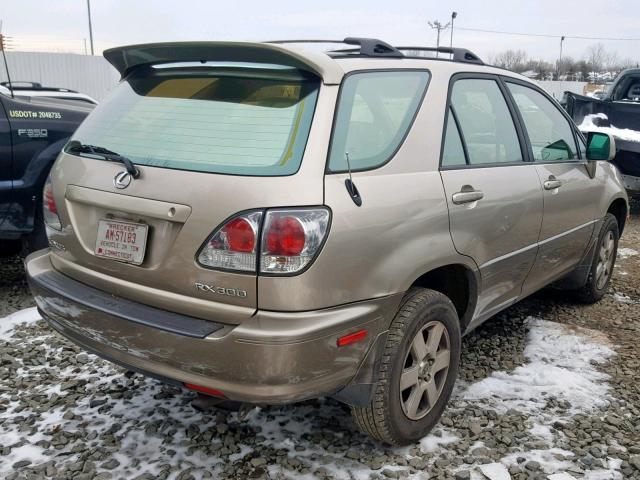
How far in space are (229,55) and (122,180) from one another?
0.67 metres

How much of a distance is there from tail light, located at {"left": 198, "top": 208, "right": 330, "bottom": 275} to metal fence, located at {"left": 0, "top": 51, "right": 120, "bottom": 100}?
1952 centimetres

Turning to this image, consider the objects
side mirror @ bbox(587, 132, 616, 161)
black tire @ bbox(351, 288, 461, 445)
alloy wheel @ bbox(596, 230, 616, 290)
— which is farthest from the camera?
alloy wheel @ bbox(596, 230, 616, 290)

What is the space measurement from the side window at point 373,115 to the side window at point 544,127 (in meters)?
1.11

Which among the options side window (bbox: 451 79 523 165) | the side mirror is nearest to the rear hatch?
side window (bbox: 451 79 523 165)

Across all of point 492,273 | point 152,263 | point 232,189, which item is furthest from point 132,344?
point 492,273

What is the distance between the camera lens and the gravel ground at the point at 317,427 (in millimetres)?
2604

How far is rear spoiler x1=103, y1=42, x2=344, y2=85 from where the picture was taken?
2303 millimetres

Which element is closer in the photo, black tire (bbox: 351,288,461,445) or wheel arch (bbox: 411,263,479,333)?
black tire (bbox: 351,288,461,445)

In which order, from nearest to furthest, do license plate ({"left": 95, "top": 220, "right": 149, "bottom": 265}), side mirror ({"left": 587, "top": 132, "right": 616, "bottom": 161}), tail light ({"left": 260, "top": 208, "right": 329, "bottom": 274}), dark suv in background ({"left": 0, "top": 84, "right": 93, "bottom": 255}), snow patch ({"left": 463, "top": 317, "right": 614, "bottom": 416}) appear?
tail light ({"left": 260, "top": 208, "right": 329, "bottom": 274}) < license plate ({"left": 95, "top": 220, "right": 149, "bottom": 265}) < snow patch ({"left": 463, "top": 317, "right": 614, "bottom": 416}) < side mirror ({"left": 587, "top": 132, "right": 616, "bottom": 161}) < dark suv in background ({"left": 0, "top": 84, "right": 93, "bottom": 255})

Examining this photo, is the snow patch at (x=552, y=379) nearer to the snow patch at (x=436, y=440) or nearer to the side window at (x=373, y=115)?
the snow patch at (x=436, y=440)

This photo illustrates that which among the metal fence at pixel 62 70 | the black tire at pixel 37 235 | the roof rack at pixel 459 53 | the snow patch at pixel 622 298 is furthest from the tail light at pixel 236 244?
the metal fence at pixel 62 70

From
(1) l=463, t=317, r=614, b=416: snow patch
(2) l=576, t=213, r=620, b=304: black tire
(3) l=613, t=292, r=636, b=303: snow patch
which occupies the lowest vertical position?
(3) l=613, t=292, r=636, b=303: snow patch

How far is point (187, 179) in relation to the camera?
2.22 metres

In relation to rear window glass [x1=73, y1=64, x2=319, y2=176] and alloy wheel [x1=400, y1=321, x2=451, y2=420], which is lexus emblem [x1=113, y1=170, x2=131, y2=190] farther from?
alloy wheel [x1=400, y1=321, x2=451, y2=420]
